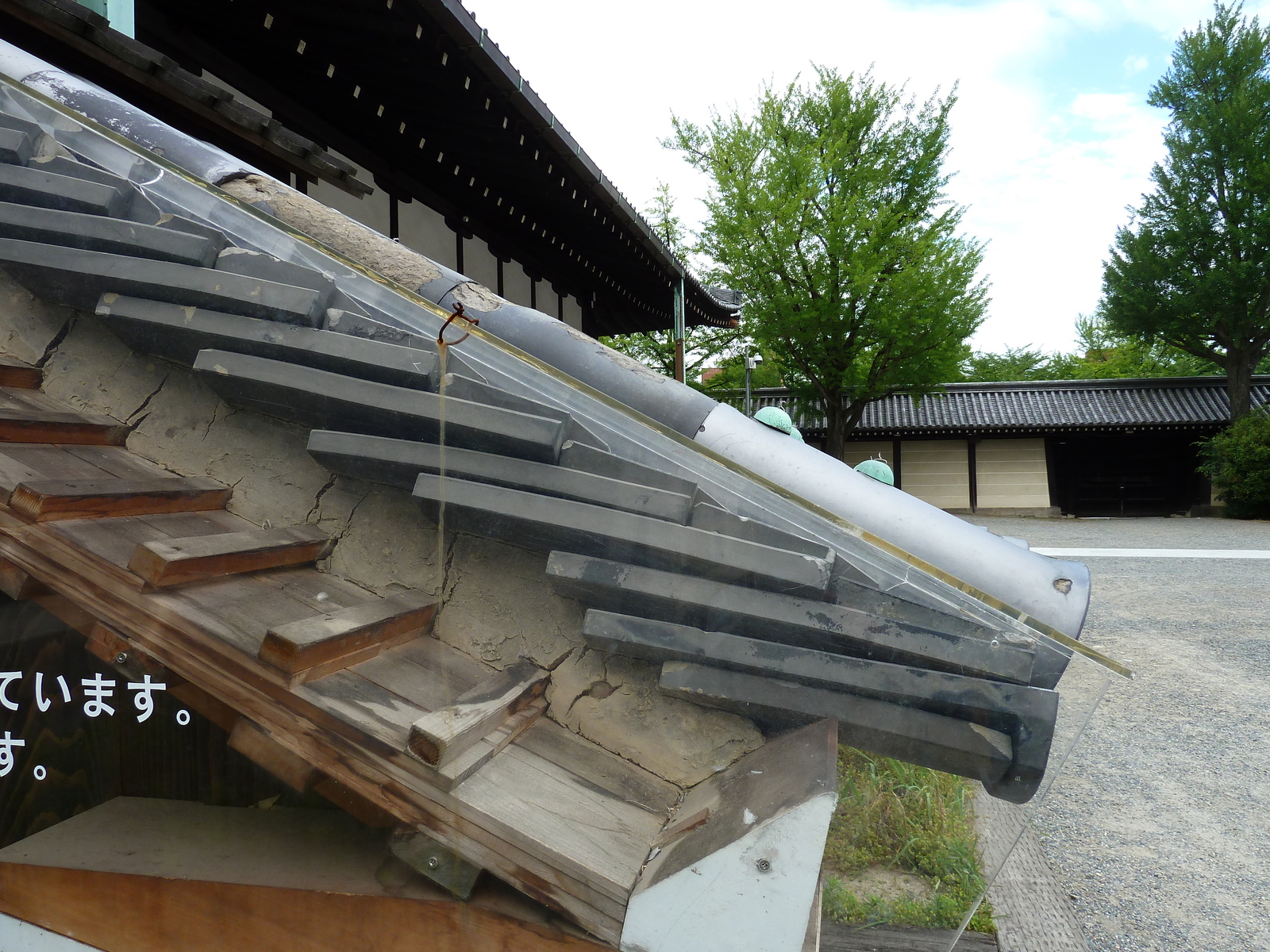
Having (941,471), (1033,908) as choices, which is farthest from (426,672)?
(941,471)

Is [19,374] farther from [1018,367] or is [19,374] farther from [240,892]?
[1018,367]

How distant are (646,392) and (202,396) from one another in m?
0.87

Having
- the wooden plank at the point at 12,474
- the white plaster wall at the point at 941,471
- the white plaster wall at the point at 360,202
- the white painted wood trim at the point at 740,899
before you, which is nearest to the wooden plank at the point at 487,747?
the white painted wood trim at the point at 740,899

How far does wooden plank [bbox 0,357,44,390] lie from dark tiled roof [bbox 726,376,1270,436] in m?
14.4

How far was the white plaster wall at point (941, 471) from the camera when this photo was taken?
16516 millimetres

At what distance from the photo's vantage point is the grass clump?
1.39 metres

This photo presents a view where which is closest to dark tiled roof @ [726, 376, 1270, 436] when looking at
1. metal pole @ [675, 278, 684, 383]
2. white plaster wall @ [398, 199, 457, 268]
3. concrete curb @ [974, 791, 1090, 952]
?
metal pole @ [675, 278, 684, 383]

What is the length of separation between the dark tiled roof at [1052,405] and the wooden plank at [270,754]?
14693 mm

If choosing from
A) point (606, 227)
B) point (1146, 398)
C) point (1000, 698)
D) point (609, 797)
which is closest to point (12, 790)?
point (609, 797)

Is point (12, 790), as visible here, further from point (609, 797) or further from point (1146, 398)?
point (1146, 398)

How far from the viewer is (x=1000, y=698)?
108 cm

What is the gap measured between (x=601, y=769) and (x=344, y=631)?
478 millimetres

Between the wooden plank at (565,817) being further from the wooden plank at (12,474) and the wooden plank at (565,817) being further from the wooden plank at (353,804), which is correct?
the wooden plank at (12,474)

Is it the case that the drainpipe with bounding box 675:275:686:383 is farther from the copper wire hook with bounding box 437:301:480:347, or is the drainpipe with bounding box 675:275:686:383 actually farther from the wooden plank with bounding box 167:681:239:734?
the wooden plank with bounding box 167:681:239:734
